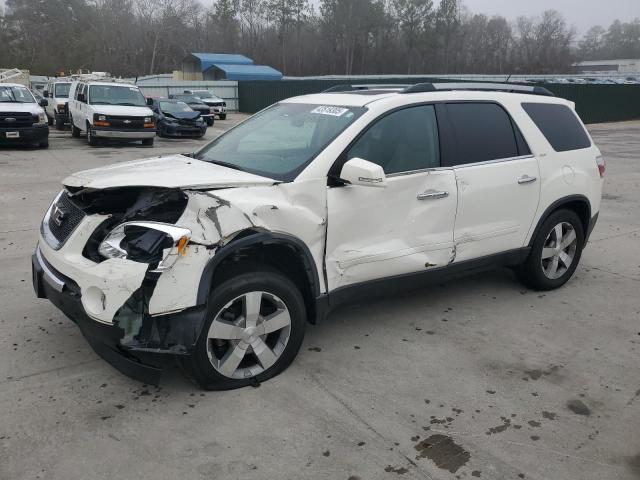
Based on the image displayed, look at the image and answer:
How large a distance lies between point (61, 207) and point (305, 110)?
1844mm

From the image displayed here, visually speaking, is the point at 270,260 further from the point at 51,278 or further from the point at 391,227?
the point at 51,278

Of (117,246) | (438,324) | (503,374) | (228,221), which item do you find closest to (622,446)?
(503,374)

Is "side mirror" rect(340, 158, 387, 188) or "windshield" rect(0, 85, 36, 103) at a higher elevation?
"side mirror" rect(340, 158, 387, 188)

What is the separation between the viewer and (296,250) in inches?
143

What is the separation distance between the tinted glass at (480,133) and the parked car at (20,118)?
1371 cm

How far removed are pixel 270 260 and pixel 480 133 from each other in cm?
205

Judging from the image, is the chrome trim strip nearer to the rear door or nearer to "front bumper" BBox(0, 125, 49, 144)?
the rear door

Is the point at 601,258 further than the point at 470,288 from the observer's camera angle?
Yes

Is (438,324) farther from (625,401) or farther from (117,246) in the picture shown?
(117,246)

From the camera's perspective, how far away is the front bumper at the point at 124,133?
661 inches

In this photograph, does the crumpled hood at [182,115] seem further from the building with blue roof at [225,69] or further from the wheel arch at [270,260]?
the building with blue roof at [225,69]

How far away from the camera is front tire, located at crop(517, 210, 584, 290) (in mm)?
5191

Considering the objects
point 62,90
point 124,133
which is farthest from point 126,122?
point 62,90

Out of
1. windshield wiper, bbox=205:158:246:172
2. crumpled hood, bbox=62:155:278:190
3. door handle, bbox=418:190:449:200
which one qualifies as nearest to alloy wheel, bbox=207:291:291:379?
crumpled hood, bbox=62:155:278:190
